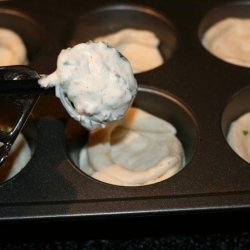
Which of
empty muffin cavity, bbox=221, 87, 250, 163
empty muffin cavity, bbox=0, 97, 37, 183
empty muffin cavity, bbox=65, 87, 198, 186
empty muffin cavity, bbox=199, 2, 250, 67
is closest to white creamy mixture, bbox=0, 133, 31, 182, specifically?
empty muffin cavity, bbox=0, 97, 37, 183

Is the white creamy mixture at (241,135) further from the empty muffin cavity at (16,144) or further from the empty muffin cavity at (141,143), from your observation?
the empty muffin cavity at (16,144)

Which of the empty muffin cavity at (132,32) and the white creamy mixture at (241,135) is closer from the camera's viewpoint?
the white creamy mixture at (241,135)

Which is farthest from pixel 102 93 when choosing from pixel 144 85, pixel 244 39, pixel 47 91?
pixel 244 39

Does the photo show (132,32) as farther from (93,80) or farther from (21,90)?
(21,90)

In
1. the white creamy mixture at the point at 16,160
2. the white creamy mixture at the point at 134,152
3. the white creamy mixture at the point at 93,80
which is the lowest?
the white creamy mixture at the point at 16,160

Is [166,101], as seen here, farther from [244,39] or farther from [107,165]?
[244,39]

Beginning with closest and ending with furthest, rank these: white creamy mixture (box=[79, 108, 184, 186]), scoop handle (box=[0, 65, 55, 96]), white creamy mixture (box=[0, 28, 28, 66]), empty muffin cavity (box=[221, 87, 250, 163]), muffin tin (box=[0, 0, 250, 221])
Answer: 1. scoop handle (box=[0, 65, 55, 96])
2. muffin tin (box=[0, 0, 250, 221])
3. white creamy mixture (box=[79, 108, 184, 186])
4. empty muffin cavity (box=[221, 87, 250, 163])
5. white creamy mixture (box=[0, 28, 28, 66])

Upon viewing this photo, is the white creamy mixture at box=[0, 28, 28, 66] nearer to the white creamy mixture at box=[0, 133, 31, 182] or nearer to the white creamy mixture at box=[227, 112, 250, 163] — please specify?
the white creamy mixture at box=[0, 133, 31, 182]

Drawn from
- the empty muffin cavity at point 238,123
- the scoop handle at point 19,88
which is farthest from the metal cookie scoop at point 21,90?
the empty muffin cavity at point 238,123

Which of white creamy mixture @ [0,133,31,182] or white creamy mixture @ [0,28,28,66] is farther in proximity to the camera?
white creamy mixture @ [0,28,28,66]
